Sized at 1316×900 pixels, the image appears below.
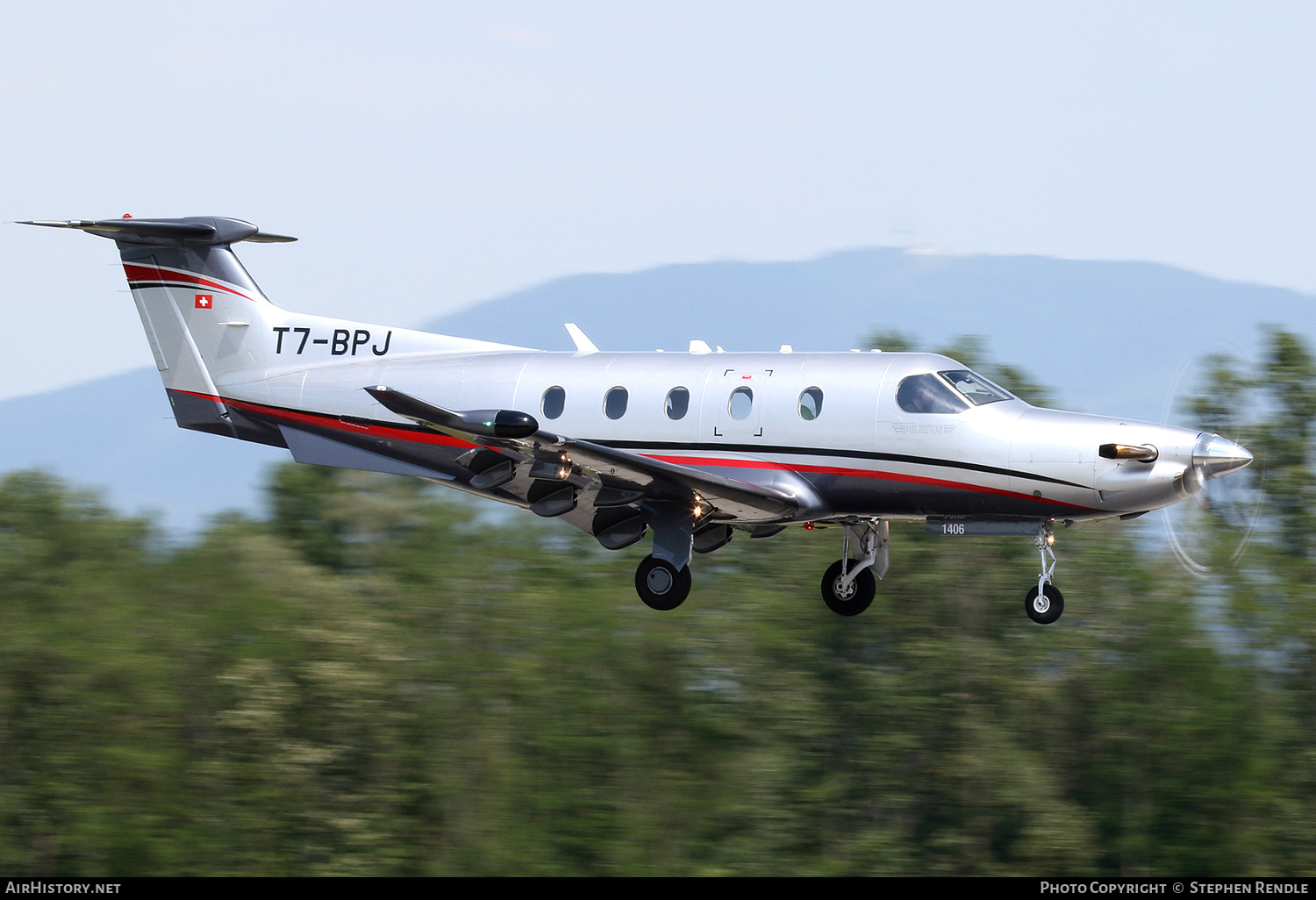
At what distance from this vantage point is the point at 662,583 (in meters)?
17.7

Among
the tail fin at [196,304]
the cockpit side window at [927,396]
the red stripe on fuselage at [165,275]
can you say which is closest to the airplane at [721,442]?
the cockpit side window at [927,396]

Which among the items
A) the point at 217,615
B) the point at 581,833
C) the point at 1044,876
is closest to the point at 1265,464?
the point at 1044,876

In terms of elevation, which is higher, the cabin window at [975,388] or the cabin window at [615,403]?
the cabin window at [975,388]

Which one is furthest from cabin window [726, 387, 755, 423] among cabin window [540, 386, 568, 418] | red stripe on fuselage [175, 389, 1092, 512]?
cabin window [540, 386, 568, 418]

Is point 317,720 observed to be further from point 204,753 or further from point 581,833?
point 581,833

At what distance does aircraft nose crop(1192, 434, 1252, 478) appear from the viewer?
51.9 feet

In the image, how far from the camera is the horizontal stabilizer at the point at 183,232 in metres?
20.7

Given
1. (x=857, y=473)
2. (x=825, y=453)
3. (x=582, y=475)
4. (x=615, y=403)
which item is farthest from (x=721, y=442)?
(x=582, y=475)

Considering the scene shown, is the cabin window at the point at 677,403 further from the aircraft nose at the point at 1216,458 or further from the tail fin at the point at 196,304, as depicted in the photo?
the tail fin at the point at 196,304

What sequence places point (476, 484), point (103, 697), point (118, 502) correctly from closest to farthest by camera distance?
point (476, 484), point (103, 697), point (118, 502)

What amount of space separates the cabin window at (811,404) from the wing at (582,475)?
99 cm

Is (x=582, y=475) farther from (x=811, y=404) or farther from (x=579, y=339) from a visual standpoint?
(x=579, y=339)

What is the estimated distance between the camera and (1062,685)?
38.5m

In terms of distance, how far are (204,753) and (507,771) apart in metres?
7.95
